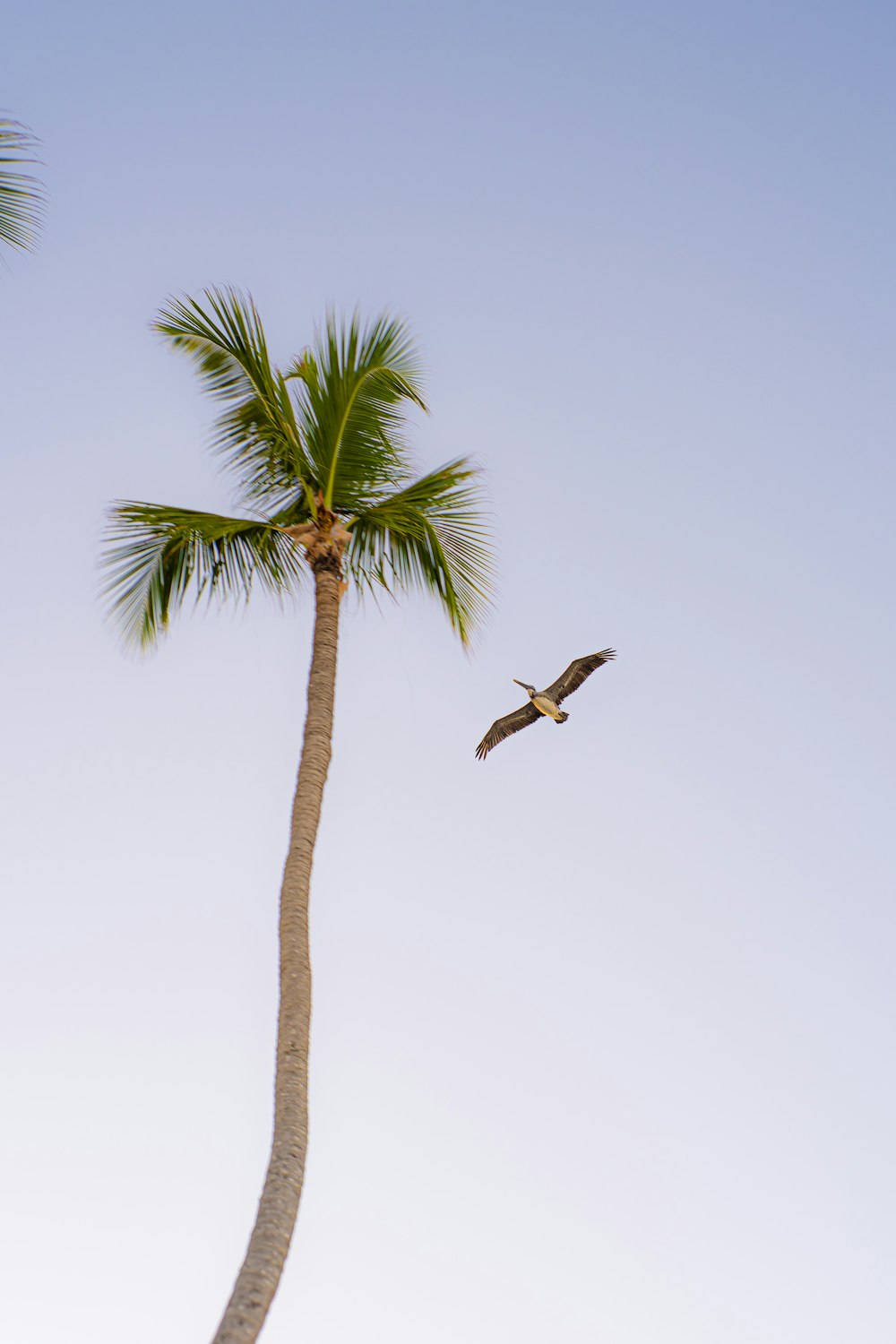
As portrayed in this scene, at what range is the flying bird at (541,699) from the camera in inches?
454

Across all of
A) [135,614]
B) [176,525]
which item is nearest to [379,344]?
[176,525]

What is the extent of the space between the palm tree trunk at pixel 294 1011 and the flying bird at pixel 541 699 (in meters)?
2.74

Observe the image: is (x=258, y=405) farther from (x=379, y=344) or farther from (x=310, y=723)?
(x=310, y=723)

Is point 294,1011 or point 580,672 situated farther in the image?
point 580,672

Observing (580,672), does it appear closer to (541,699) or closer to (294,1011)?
(541,699)

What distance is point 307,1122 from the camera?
6855 millimetres

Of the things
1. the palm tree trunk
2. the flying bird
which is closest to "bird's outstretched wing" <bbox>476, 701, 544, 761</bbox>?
the flying bird

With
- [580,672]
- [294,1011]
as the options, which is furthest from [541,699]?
[294,1011]

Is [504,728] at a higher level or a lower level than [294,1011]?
higher

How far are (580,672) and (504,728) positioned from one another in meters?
0.89

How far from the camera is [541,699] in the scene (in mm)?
11477

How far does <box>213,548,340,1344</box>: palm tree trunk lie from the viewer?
5898 mm

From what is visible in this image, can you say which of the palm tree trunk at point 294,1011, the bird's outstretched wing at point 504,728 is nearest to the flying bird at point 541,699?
the bird's outstretched wing at point 504,728

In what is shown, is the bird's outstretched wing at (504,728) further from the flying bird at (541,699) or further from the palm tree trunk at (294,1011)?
the palm tree trunk at (294,1011)
